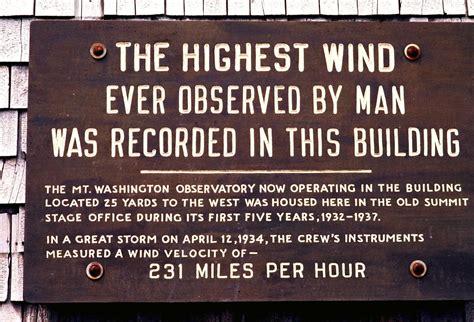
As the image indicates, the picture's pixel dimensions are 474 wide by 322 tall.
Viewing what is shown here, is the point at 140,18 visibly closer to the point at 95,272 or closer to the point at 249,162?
the point at 249,162

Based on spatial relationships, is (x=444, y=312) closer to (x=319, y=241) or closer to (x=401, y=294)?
(x=401, y=294)

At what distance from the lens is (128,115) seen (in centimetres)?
259

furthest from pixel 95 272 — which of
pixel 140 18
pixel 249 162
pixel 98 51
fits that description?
pixel 140 18

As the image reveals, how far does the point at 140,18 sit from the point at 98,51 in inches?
7.6

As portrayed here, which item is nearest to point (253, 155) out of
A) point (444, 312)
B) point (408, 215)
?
point (408, 215)

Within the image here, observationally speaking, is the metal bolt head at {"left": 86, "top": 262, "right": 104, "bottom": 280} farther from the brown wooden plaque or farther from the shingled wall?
the shingled wall

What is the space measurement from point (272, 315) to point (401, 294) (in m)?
0.41

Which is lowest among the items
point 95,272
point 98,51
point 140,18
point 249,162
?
point 95,272

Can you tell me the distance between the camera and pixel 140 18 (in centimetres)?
271

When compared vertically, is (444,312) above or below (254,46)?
below

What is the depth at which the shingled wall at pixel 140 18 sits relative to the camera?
8.59 feet

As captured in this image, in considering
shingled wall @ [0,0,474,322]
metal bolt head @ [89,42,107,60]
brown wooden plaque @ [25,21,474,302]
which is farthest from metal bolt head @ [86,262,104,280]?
metal bolt head @ [89,42,107,60]

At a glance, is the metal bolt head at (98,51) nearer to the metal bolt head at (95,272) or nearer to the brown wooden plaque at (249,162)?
the brown wooden plaque at (249,162)

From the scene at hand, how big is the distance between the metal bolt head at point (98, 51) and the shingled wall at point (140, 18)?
139 millimetres
